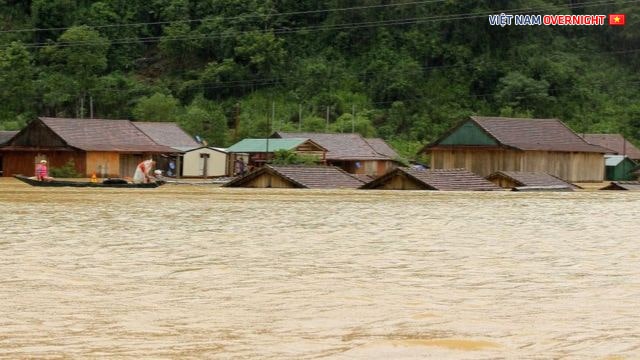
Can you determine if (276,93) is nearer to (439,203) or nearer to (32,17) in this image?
(32,17)

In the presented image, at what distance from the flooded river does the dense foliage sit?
55.7 m

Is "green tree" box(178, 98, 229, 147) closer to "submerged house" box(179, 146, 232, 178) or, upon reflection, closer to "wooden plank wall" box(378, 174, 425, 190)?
"submerged house" box(179, 146, 232, 178)

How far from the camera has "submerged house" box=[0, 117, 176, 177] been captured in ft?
175

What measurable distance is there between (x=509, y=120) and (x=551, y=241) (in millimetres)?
42506

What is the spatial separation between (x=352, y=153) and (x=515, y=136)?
10055 mm

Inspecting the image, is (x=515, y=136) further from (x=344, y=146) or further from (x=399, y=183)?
(x=399, y=183)

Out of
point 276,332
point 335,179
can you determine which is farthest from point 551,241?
point 335,179

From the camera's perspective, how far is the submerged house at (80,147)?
53.3m

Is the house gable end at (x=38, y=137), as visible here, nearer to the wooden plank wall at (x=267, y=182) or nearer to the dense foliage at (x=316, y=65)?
the wooden plank wall at (x=267, y=182)

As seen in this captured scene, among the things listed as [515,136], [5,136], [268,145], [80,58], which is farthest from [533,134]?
[80,58]

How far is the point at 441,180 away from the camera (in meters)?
39.0

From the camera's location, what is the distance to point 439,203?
92.2ft

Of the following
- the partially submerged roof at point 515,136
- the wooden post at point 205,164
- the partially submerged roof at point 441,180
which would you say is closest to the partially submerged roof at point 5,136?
the wooden post at point 205,164

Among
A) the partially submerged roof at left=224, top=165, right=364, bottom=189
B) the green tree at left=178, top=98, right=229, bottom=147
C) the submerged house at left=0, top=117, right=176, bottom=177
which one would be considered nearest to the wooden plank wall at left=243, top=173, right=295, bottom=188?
the partially submerged roof at left=224, top=165, right=364, bottom=189
